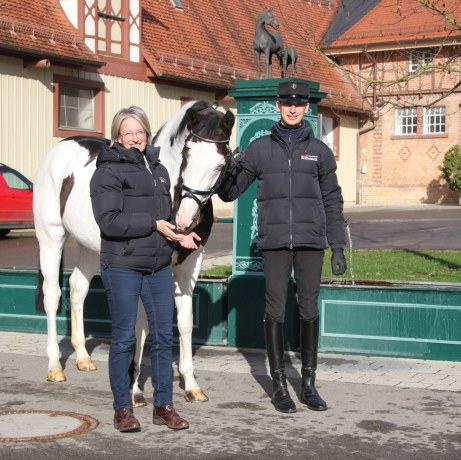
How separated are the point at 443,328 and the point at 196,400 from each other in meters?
2.57

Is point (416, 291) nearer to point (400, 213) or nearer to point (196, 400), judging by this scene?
point (196, 400)

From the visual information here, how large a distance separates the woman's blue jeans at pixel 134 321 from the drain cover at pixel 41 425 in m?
0.32

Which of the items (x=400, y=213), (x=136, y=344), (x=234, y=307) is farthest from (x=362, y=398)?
(x=400, y=213)

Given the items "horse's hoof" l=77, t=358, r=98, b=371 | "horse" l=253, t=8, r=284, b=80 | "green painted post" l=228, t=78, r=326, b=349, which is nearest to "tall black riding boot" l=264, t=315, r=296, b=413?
"horse's hoof" l=77, t=358, r=98, b=371

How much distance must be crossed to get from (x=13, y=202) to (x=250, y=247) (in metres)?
14.2

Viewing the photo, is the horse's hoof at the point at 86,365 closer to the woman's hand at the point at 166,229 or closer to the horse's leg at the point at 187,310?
the horse's leg at the point at 187,310

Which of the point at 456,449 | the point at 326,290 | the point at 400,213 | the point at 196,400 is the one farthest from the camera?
the point at 400,213

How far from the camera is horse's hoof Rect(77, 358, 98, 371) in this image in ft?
27.0

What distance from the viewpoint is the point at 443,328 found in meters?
8.45

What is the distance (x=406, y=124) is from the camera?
4450cm

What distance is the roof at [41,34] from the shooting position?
2472cm

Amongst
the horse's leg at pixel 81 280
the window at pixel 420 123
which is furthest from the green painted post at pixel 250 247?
the window at pixel 420 123

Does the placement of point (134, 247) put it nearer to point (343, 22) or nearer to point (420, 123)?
point (420, 123)

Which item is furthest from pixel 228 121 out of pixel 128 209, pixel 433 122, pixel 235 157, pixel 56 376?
pixel 433 122
